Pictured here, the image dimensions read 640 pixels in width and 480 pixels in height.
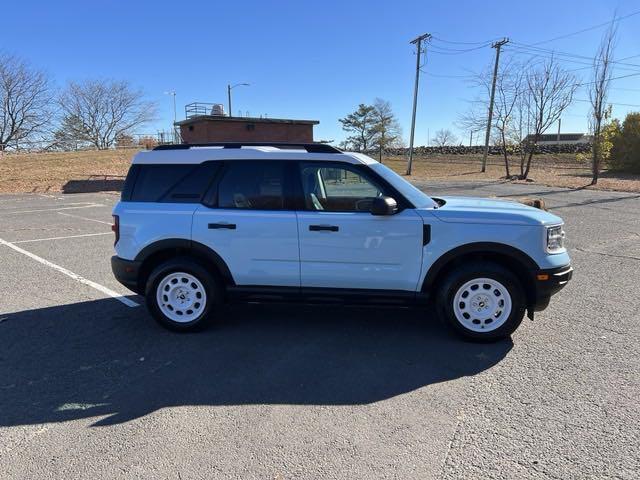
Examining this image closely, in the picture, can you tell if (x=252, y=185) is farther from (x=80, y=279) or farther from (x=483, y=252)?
(x=80, y=279)

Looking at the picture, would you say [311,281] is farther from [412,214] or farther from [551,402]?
[551,402]

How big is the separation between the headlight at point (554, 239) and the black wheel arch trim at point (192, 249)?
299cm

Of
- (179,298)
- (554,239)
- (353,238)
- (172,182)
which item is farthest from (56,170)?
(554,239)

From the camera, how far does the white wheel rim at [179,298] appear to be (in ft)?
14.9

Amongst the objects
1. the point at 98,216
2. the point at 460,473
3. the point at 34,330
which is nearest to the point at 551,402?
the point at 460,473

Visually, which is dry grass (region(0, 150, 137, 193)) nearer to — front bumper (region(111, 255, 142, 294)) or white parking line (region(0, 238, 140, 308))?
white parking line (region(0, 238, 140, 308))

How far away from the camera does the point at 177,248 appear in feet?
14.8

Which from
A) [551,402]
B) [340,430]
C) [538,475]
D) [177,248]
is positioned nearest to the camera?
[538,475]

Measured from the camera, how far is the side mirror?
4027 mm

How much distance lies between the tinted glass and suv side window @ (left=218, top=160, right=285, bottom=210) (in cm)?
19

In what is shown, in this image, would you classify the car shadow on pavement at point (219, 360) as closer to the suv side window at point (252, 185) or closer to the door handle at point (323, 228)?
the door handle at point (323, 228)

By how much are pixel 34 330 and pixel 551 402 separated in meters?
4.76

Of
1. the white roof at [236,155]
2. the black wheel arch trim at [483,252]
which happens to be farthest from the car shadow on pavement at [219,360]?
the white roof at [236,155]

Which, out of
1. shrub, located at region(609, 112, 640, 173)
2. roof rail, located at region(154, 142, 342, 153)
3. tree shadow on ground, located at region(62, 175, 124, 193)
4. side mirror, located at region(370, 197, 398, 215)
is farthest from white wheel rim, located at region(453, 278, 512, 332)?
shrub, located at region(609, 112, 640, 173)
